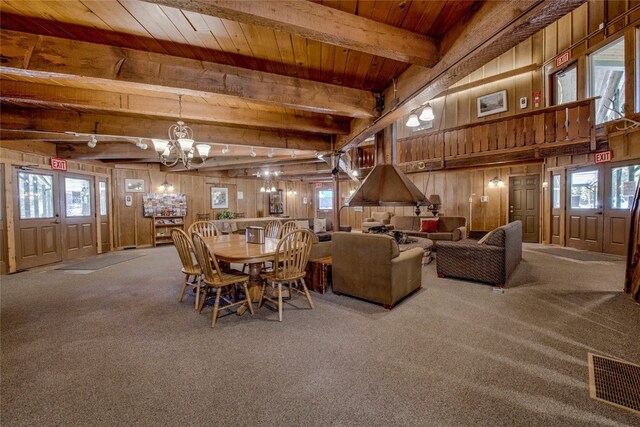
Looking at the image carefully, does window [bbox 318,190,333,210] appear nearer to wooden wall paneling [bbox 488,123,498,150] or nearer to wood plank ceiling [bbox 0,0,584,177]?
wooden wall paneling [bbox 488,123,498,150]

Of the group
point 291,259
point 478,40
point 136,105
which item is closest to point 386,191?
point 291,259

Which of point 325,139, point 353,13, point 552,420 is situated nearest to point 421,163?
point 325,139

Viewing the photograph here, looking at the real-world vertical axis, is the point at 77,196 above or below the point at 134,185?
below

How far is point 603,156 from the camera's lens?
232 inches

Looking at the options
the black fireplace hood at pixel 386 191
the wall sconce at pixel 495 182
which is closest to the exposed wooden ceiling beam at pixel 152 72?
the black fireplace hood at pixel 386 191

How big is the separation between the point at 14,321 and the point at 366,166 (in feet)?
28.2

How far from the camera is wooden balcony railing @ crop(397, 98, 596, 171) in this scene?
230 inches

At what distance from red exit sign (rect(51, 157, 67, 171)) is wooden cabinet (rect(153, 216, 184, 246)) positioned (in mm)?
2534

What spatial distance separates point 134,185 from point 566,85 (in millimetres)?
12441

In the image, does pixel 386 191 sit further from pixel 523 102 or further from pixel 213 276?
pixel 523 102

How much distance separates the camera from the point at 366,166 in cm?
934

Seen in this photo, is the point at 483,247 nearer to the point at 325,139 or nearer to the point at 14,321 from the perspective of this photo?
the point at 325,139

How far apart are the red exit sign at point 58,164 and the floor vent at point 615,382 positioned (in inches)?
347

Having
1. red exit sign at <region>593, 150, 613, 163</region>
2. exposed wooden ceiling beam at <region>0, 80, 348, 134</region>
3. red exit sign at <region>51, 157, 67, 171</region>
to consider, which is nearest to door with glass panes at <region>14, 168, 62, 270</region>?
red exit sign at <region>51, 157, 67, 171</region>
